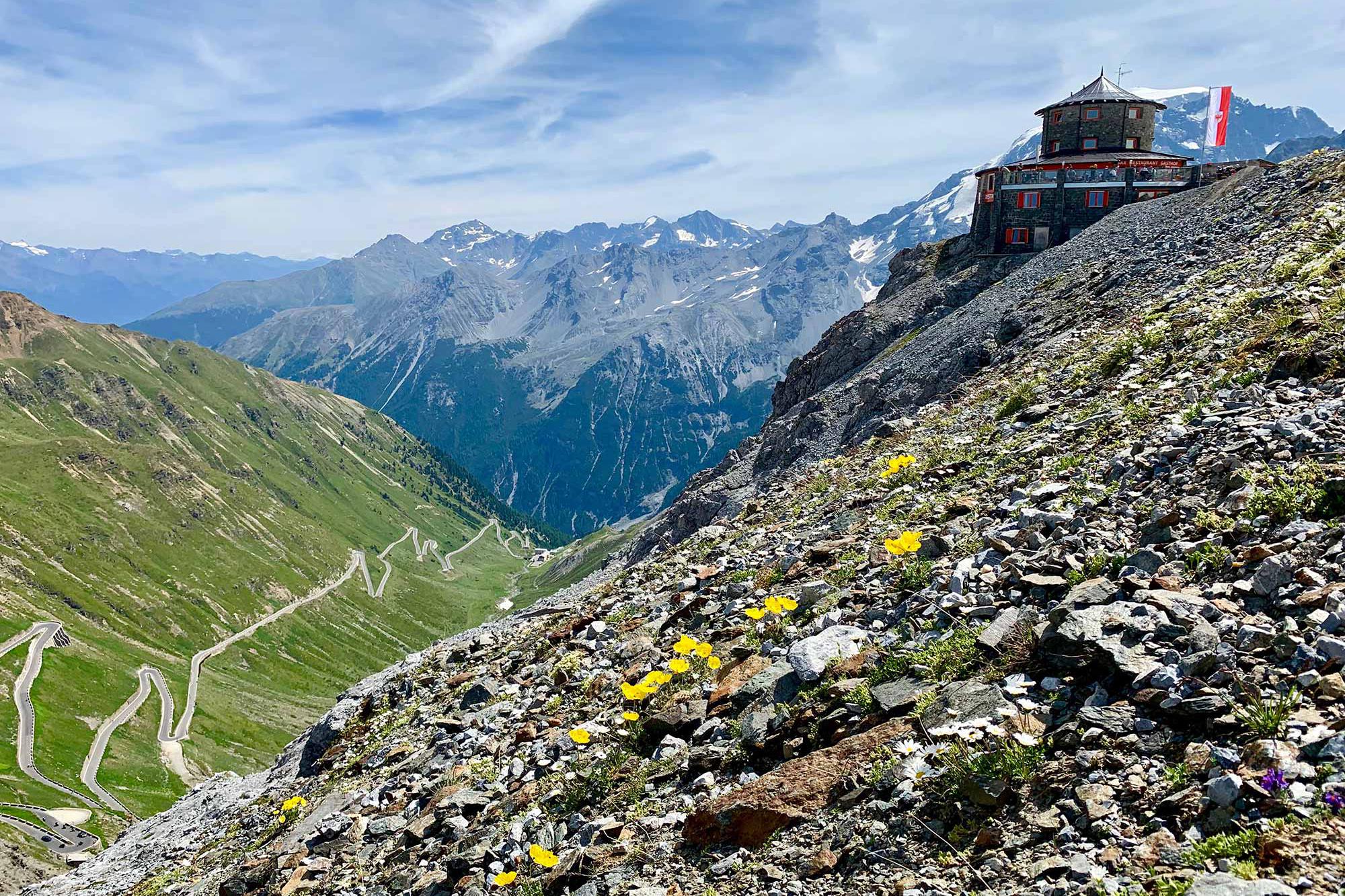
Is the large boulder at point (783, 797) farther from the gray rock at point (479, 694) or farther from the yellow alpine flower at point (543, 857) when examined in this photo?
the gray rock at point (479, 694)

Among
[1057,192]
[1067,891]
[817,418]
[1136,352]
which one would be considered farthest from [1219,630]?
[1057,192]

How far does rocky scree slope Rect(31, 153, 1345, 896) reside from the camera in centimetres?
751

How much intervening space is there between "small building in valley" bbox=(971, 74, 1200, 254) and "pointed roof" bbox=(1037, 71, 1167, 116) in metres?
0.09

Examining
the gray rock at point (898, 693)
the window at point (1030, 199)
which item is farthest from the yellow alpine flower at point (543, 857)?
the window at point (1030, 199)

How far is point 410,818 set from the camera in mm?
15773

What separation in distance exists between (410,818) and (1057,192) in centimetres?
9021

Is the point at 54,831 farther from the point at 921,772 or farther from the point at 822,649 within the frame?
the point at 921,772

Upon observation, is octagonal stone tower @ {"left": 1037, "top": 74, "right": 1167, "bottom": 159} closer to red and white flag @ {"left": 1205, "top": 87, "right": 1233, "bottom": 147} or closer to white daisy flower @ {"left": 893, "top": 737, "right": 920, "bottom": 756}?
red and white flag @ {"left": 1205, "top": 87, "right": 1233, "bottom": 147}

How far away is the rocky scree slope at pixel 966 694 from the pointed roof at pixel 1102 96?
256ft

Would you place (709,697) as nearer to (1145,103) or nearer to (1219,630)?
(1219,630)

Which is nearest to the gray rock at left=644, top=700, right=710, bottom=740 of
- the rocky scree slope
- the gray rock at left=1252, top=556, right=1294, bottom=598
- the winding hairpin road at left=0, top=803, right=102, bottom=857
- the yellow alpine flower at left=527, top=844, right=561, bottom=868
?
the rocky scree slope

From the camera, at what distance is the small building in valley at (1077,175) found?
81.1m

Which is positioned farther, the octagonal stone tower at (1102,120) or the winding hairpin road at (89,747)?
the winding hairpin road at (89,747)

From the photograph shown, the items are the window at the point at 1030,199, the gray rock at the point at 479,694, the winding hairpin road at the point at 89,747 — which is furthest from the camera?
the winding hairpin road at the point at 89,747
